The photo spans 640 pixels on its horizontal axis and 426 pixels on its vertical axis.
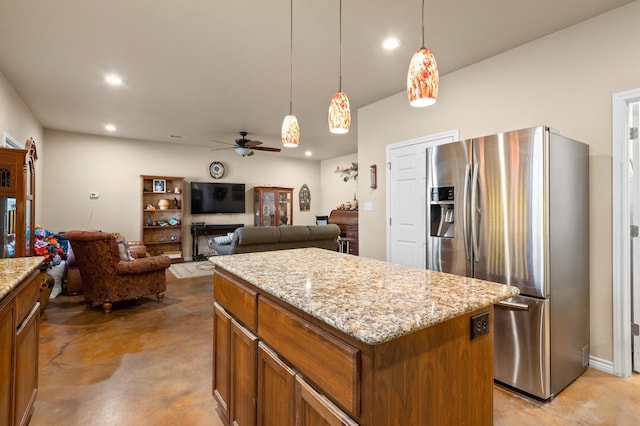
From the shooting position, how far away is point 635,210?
240 cm

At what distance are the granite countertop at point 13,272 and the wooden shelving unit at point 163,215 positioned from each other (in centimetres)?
521

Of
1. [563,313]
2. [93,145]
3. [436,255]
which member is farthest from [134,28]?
[93,145]

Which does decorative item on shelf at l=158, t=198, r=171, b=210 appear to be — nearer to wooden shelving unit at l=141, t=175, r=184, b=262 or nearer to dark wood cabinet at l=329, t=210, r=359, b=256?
wooden shelving unit at l=141, t=175, r=184, b=262

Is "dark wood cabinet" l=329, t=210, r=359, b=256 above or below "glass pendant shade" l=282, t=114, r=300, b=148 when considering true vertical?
below

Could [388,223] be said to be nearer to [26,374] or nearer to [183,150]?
[26,374]

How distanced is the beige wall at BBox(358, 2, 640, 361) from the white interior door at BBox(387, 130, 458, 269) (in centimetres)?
40

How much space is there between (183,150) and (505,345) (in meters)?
7.17

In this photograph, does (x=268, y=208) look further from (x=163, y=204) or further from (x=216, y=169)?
(x=163, y=204)

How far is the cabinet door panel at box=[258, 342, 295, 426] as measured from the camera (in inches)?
45.3

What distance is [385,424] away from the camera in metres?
0.86

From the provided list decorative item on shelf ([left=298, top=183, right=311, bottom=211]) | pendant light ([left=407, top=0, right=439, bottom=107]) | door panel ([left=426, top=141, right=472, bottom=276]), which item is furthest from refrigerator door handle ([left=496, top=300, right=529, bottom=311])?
decorative item on shelf ([left=298, top=183, right=311, bottom=211])

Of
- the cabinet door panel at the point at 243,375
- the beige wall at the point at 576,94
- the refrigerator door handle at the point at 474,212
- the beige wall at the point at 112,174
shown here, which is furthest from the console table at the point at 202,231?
the refrigerator door handle at the point at 474,212

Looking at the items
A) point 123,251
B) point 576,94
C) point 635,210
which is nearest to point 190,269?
point 123,251

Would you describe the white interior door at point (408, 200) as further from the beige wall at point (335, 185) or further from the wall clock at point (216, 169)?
the wall clock at point (216, 169)
